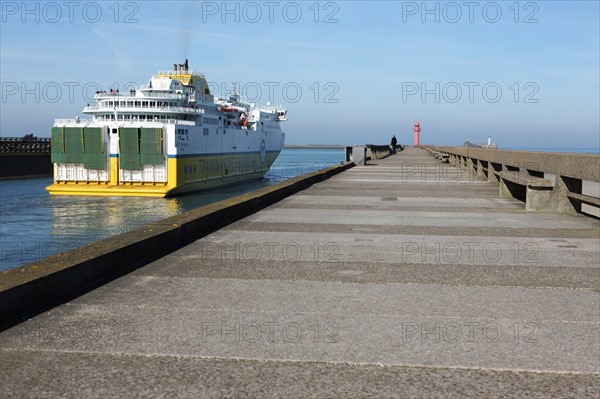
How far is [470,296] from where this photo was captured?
17.9 ft

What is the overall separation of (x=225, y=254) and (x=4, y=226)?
24130 mm

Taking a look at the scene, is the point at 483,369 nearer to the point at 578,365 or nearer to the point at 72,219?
the point at 578,365

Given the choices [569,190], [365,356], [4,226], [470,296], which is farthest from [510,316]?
[4,226]

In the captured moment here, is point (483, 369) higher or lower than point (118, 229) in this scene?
higher

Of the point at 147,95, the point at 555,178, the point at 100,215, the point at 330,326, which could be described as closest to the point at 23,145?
the point at 147,95

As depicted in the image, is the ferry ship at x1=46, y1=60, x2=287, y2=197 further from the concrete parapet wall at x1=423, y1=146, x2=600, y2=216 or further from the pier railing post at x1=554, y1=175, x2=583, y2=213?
the pier railing post at x1=554, y1=175, x2=583, y2=213

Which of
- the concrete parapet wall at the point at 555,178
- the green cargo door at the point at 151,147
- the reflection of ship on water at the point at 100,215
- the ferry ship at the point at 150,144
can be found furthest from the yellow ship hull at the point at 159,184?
the concrete parapet wall at the point at 555,178

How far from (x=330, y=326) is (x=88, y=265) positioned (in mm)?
2652

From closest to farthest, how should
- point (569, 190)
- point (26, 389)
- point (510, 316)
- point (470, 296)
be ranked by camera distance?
point (26, 389) < point (510, 316) < point (470, 296) < point (569, 190)

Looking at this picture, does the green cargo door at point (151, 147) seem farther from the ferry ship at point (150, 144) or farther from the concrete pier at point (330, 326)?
the concrete pier at point (330, 326)

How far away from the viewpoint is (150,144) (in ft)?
153

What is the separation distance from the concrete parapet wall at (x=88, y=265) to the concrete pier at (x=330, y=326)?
183 millimetres

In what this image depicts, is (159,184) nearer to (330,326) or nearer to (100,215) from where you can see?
(100,215)

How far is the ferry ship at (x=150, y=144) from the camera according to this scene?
46.3 meters
